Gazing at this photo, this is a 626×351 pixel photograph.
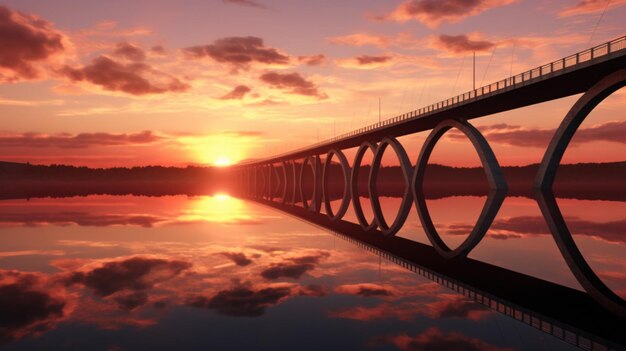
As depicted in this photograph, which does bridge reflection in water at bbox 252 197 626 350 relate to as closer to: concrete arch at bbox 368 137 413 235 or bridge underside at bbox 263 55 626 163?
bridge underside at bbox 263 55 626 163

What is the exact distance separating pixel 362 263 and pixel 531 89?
88.0 ft

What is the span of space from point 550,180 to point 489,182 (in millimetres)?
12644

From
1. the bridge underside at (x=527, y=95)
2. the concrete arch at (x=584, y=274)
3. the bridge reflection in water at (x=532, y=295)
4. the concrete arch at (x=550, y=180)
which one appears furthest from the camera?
the bridge underside at (x=527, y=95)

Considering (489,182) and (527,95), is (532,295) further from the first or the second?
(489,182)

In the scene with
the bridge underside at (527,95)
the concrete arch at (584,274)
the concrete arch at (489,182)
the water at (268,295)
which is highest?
the bridge underside at (527,95)

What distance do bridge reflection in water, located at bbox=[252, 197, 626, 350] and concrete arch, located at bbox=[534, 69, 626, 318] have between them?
8cm

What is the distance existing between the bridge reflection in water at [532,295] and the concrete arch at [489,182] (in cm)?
214

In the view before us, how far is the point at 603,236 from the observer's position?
91.6ft

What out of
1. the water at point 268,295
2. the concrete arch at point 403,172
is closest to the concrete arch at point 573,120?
the water at point 268,295

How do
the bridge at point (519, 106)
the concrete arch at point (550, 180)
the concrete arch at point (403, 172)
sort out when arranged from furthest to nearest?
the concrete arch at point (403, 172)
the bridge at point (519, 106)
the concrete arch at point (550, 180)

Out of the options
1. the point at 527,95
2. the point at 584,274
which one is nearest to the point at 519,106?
the point at 527,95

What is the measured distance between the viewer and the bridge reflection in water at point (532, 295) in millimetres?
10956

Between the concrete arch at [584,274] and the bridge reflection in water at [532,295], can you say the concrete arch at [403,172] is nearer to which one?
the concrete arch at [584,274]

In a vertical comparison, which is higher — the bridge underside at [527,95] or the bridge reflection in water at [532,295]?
the bridge underside at [527,95]
